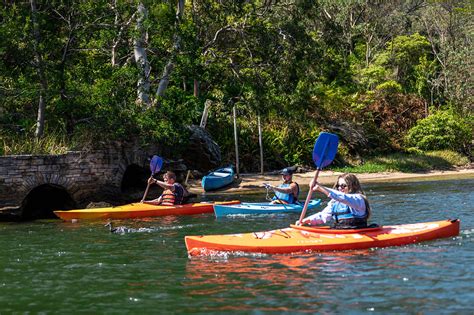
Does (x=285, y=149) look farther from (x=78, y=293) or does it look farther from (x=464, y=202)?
(x=78, y=293)

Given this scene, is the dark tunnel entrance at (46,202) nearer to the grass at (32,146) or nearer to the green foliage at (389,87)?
the grass at (32,146)

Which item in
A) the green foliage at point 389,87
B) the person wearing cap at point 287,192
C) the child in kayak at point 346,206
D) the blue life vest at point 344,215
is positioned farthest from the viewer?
the green foliage at point 389,87

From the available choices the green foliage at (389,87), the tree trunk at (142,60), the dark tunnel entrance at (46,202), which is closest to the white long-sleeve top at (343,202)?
the dark tunnel entrance at (46,202)

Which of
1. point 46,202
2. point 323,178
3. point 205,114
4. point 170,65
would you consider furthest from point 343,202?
point 205,114

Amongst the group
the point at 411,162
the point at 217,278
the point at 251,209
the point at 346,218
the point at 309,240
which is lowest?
the point at 217,278

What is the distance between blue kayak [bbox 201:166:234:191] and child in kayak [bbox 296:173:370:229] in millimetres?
11960

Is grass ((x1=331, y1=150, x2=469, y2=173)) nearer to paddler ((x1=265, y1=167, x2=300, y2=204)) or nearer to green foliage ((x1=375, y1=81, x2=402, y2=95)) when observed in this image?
green foliage ((x1=375, y1=81, x2=402, y2=95))

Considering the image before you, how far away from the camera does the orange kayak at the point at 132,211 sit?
621 inches

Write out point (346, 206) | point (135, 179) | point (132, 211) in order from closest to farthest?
point (346, 206) < point (132, 211) < point (135, 179)

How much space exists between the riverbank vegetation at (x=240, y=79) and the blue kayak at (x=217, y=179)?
4.33 feet

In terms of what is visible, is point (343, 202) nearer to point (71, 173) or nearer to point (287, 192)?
point (287, 192)

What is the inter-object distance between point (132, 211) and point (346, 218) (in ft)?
22.6

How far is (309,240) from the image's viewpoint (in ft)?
33.8

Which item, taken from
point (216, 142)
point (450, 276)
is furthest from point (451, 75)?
point (450, 276)
